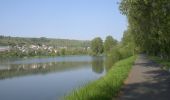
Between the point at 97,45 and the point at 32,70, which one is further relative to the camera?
the point at 97,45

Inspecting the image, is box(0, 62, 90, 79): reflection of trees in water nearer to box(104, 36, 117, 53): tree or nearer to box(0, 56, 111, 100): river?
box(0, 56, 111, 100): river

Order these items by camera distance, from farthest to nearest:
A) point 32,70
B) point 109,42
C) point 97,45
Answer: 1. point 97,45
2. point 109,42
3. point 32,70

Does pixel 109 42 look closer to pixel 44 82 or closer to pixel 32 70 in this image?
pixel 32 70

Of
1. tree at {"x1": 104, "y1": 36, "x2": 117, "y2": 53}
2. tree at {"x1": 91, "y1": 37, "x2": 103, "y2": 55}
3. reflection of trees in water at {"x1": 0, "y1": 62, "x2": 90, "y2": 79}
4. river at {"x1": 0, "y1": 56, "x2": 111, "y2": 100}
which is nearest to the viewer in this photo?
river at {"x1": 0, "y1": 56, "x2": 111, "y2": 100}

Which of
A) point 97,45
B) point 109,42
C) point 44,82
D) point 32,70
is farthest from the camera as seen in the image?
point 97,45

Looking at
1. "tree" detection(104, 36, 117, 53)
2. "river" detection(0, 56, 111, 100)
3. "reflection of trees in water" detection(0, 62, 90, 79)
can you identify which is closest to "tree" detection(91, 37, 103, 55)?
"tree" detection(104, 36, 117, 53)

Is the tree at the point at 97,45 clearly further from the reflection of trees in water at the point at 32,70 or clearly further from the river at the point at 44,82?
the river at the point at 44,82

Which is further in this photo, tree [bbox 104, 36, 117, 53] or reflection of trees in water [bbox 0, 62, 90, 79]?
tree [bbox 104, 36, 117, 53]


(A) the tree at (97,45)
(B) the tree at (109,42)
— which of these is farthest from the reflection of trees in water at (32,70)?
(A) the tree at (97,45)

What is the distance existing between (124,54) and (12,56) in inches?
3948

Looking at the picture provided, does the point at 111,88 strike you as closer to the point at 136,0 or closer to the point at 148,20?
the point at 136,0

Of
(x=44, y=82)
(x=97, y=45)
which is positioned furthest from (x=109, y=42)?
(x=44, y=82)

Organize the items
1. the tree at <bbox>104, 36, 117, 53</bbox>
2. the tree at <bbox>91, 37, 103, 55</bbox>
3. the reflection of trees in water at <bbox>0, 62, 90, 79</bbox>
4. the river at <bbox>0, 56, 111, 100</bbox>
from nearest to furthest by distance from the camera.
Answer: the river at <bbox>0, 56, 111, 100</bbox>
the reflection of trees in water at <bbox>0, 62, 90, 79</bbox>
the tree at <bbox>104, 36, 117, 53</bbox>
the tree at <bbox>91, 37, 103, 55</bbox>

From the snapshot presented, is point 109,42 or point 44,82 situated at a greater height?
point 109,42
